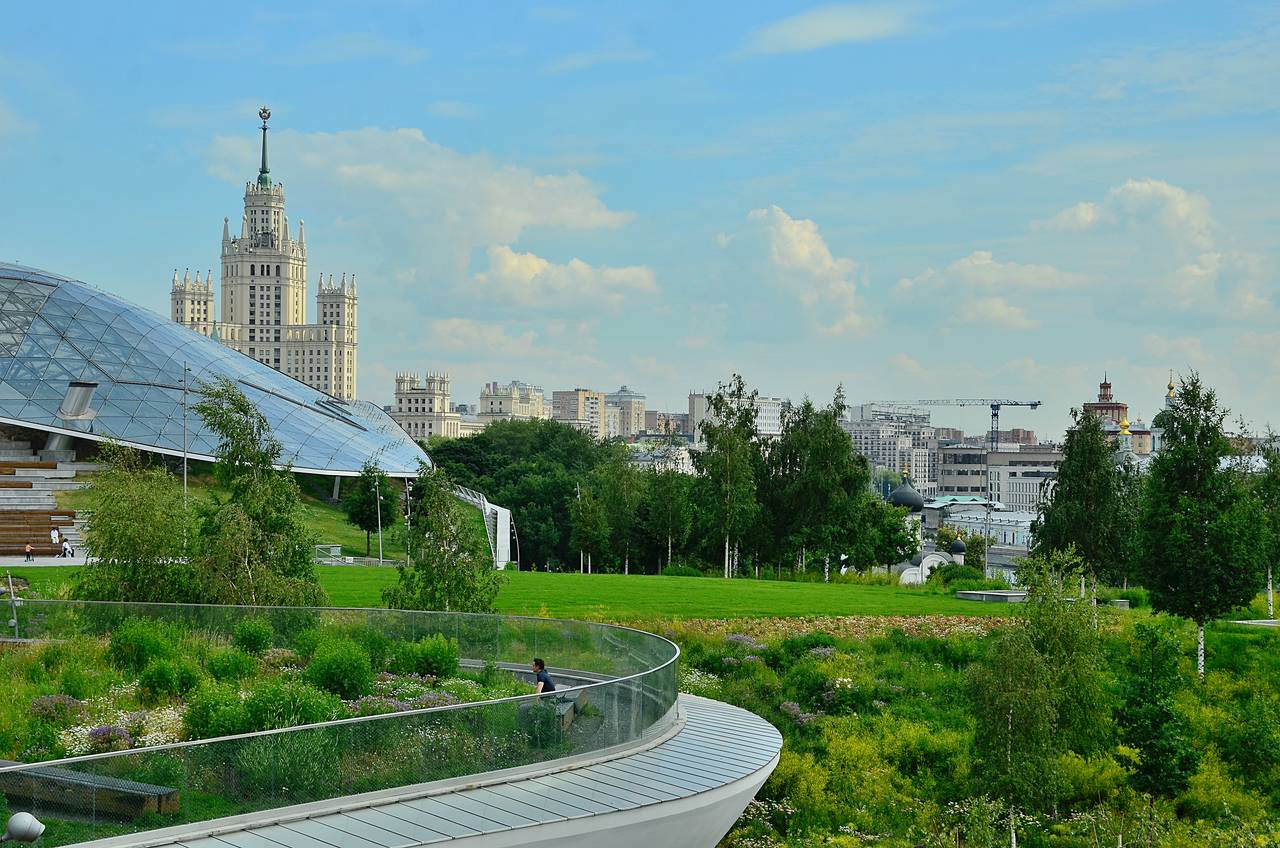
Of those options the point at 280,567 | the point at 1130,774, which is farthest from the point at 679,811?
the point at 280,567

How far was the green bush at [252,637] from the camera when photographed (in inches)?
731

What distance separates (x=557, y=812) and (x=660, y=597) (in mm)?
18695

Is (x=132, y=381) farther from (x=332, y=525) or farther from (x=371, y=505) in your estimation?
(x=371, y=505)

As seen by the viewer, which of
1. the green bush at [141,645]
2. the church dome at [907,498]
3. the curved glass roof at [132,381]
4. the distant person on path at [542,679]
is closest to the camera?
the distant person on path at [542,679]

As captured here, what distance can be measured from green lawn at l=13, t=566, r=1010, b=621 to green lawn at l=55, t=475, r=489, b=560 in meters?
9.64

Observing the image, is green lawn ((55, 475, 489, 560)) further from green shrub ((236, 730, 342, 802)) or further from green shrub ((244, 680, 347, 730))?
green shrub ((236, 730, 342, 802))

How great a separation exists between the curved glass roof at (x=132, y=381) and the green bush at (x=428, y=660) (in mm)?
31435

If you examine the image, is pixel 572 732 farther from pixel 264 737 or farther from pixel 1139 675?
pixel 1139 675

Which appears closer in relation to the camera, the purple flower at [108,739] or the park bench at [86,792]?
the park bench at [86,792]

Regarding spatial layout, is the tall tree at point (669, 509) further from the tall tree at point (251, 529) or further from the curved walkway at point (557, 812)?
the curved walkway at point (557, 812)

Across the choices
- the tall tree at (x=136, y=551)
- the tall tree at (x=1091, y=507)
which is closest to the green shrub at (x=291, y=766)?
the tall tree at (x=136, y=551)

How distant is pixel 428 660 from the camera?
18062mm

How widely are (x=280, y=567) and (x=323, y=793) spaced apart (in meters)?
12.0

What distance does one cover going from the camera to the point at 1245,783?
2172cm
